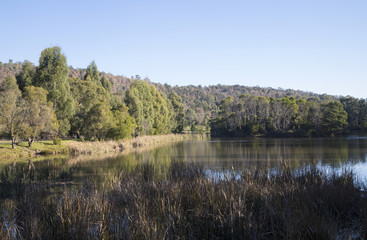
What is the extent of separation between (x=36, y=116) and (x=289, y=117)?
60317 millimetres

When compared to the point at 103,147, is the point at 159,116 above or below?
above

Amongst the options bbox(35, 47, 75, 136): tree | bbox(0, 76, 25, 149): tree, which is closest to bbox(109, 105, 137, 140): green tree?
bbox(35, 47, 75, 136): tree

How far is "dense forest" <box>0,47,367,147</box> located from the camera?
31359 mm

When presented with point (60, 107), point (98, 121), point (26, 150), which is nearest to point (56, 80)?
point (60, 107)

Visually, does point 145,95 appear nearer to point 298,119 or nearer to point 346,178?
point 298,119

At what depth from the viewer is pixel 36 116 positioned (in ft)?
99.1

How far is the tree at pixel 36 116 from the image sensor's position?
3006cm

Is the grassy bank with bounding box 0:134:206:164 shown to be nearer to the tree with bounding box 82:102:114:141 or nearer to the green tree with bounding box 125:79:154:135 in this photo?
the tree with bounding box 82:102:114:141

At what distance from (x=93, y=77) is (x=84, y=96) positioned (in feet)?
41.5

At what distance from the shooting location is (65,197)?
7.17 metres

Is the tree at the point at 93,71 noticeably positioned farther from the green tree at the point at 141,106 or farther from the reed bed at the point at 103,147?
the reed bed at the point at 103,147

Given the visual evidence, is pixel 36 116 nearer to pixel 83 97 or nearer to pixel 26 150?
pixel 26 150

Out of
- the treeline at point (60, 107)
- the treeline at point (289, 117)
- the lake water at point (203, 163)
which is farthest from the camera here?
the treeline at point (289, 117)

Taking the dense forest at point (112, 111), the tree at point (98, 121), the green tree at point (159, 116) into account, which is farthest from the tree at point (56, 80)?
the green tree at point (159, 116)
